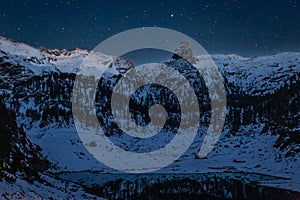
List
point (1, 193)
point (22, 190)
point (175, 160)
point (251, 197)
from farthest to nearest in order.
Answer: point (175, 160), point (251, 197), point (22, 190), point (1, 193)

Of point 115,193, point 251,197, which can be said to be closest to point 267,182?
point 251,197

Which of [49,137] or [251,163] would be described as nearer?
[251,163]

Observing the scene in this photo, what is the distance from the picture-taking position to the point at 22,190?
36969mm

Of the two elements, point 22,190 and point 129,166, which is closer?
point 22,190

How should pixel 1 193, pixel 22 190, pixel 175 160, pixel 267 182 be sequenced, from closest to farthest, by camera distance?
1. pixel 1 193
2. pixel 22 190
3. pixel 267 182
4. pixel 175 160

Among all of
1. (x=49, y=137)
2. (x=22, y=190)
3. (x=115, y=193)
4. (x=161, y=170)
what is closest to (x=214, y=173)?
(x=161, y=170)

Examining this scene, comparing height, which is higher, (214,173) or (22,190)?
(22,190)

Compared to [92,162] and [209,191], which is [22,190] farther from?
[92,162]

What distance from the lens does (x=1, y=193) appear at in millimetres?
33719

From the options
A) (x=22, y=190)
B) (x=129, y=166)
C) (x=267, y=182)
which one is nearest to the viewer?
(x=22, y=190)

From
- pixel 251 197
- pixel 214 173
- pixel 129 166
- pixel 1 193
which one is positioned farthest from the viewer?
pixel 129 166

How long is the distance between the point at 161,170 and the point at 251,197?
45513 millimetres

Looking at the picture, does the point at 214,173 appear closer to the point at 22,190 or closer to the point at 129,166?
the point at 129,166

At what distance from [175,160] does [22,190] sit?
152 metres
